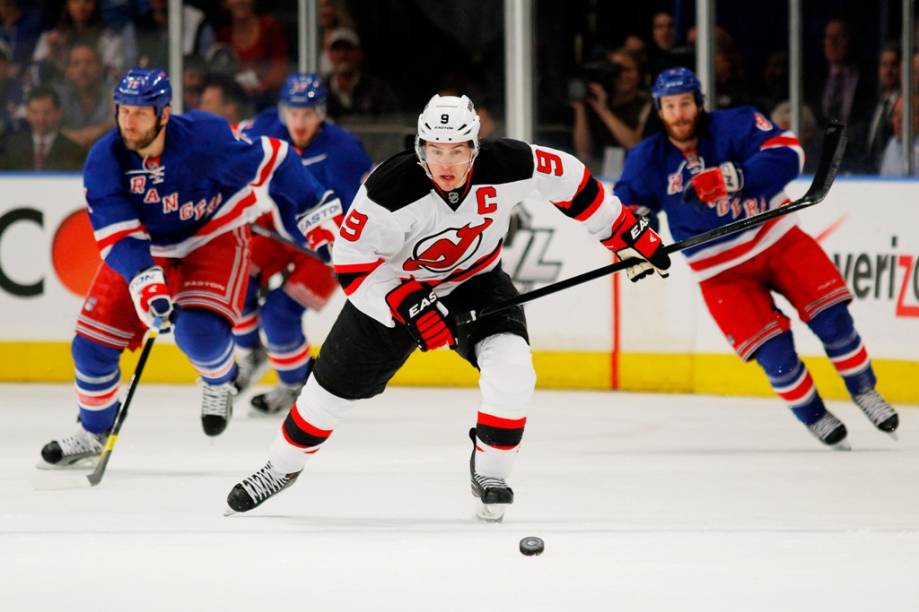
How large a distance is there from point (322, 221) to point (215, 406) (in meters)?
0.69

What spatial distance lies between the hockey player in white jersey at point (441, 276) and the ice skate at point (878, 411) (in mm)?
1454

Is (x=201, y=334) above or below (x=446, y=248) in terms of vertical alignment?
below

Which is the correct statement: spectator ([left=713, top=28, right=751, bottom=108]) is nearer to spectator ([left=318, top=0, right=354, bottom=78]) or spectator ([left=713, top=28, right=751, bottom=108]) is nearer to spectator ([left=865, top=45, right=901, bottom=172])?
spectator ([left=865, top=45, right=901, bottom=172])

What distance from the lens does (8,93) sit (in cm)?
804

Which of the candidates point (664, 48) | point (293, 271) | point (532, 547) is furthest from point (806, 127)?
point (532, 547)

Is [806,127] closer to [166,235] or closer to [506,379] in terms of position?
[166,235]

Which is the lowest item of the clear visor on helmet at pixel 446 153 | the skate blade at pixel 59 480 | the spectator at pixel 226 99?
the skate blade at pixel 59 480

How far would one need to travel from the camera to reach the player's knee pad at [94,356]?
5117mm

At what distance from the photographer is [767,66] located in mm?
7301

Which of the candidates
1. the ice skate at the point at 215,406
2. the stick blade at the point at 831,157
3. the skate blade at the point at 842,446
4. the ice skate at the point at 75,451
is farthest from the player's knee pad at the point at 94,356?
the skate blade at the point at 842,446

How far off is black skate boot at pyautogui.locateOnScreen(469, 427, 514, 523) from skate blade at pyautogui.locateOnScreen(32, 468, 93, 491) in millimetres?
1308

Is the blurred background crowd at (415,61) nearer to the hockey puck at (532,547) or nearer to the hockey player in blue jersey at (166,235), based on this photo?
the hockey player in blue jersey at (166,235)

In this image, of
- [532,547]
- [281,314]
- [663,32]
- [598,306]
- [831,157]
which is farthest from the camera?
[663,32]

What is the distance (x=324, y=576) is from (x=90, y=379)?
1856 mm
